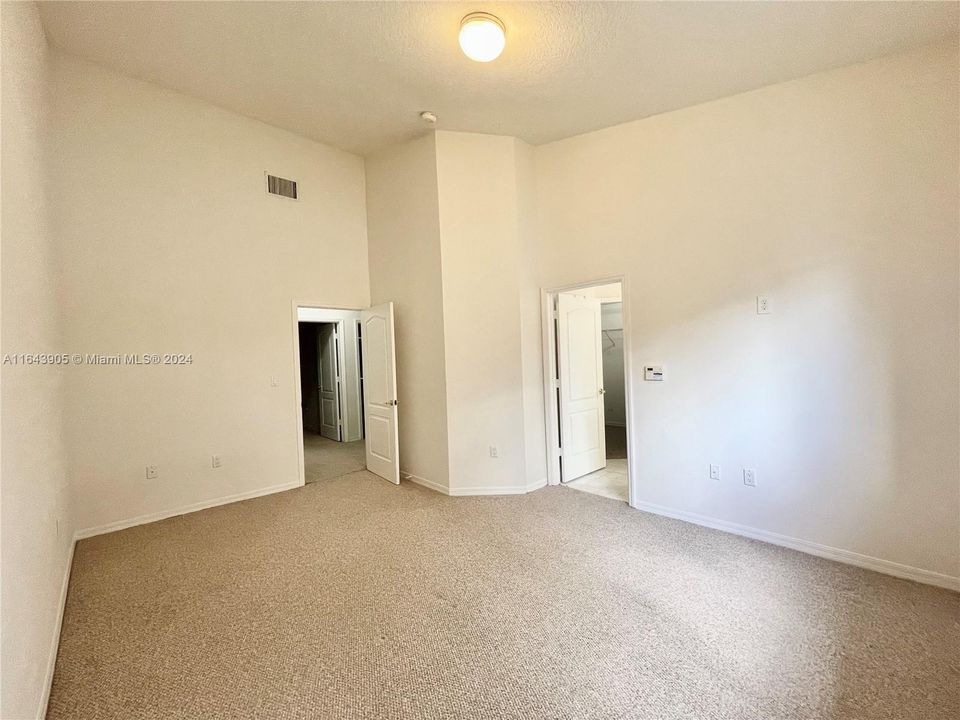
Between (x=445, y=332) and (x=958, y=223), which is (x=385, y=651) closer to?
(x=445, y=332)

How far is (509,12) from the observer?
8.17 feet

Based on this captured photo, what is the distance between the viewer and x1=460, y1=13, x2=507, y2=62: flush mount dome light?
2447 millimetres

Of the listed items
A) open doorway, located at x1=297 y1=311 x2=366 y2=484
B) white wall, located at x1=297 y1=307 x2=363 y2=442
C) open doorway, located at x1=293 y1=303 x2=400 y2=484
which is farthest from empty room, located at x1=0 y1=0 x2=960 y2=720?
white wall, located at x1=297 y1=307 x2=363 y2=442

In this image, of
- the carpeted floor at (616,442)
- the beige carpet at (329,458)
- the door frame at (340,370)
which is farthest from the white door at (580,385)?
the door frame at (340,370)

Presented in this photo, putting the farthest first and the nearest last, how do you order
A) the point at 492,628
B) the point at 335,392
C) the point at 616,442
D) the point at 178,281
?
the point at 335,392, the point at 616,442, the point at 178,281, the point at 492,628

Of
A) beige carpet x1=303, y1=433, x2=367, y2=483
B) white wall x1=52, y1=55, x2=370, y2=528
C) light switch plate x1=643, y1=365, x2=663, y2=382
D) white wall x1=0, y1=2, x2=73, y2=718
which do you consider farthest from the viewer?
beige carpet x1=303, y1=433, x2=367, y2=483

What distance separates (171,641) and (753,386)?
387cm

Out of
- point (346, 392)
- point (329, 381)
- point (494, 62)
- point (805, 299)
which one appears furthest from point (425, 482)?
point (494, 62)

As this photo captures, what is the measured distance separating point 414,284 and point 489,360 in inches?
45.9

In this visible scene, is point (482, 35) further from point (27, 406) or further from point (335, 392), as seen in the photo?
point (335, 392)

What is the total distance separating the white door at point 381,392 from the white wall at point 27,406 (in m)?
2.49

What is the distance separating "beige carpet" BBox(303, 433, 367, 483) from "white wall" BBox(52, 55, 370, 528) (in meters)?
0.57

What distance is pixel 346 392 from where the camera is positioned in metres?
6.79

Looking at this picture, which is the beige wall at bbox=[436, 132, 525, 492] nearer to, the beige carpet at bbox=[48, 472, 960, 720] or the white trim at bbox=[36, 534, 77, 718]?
the beige carpet at bbox=[48, 472, 960, 720]
